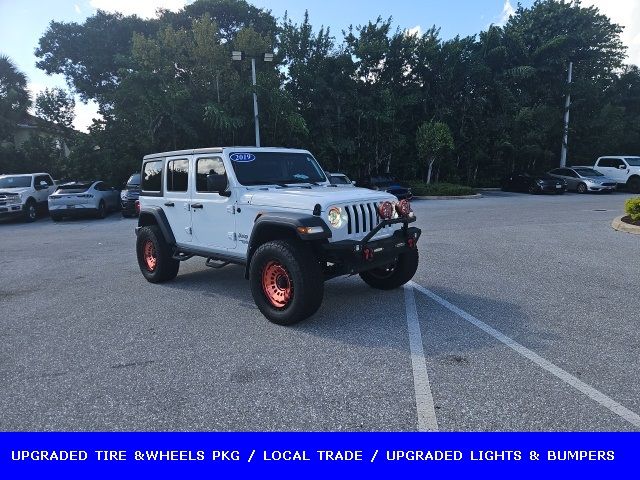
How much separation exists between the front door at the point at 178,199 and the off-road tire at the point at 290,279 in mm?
1835

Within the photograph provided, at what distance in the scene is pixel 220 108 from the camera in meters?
22.0

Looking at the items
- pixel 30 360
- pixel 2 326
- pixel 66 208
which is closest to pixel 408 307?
pixel 30 360

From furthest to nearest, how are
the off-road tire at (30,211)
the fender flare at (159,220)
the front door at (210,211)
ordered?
the off-road tire at (30,211), the fender flare at (159,220), the front door at (210,211)

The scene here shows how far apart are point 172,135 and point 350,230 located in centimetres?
2042

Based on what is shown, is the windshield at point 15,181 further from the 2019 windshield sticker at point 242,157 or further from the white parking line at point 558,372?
the white parking line at point 558,372

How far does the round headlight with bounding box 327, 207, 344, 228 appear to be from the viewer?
4824mm

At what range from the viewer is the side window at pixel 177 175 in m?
6.43

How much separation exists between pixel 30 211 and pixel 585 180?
25900 mm

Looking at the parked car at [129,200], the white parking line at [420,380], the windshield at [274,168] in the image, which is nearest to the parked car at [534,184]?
the parked car at [129,200]

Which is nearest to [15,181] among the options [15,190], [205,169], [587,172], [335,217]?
[15,190]

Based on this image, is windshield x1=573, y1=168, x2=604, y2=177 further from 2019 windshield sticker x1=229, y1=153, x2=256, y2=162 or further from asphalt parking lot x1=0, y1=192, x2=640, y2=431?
2019 windshield sticker x1=229, y1=153, x2=256, y2=162

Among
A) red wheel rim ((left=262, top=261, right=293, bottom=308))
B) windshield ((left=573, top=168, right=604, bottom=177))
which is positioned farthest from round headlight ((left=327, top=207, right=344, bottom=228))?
windshield ((left=573, top=168, right=604, bottom=177))
